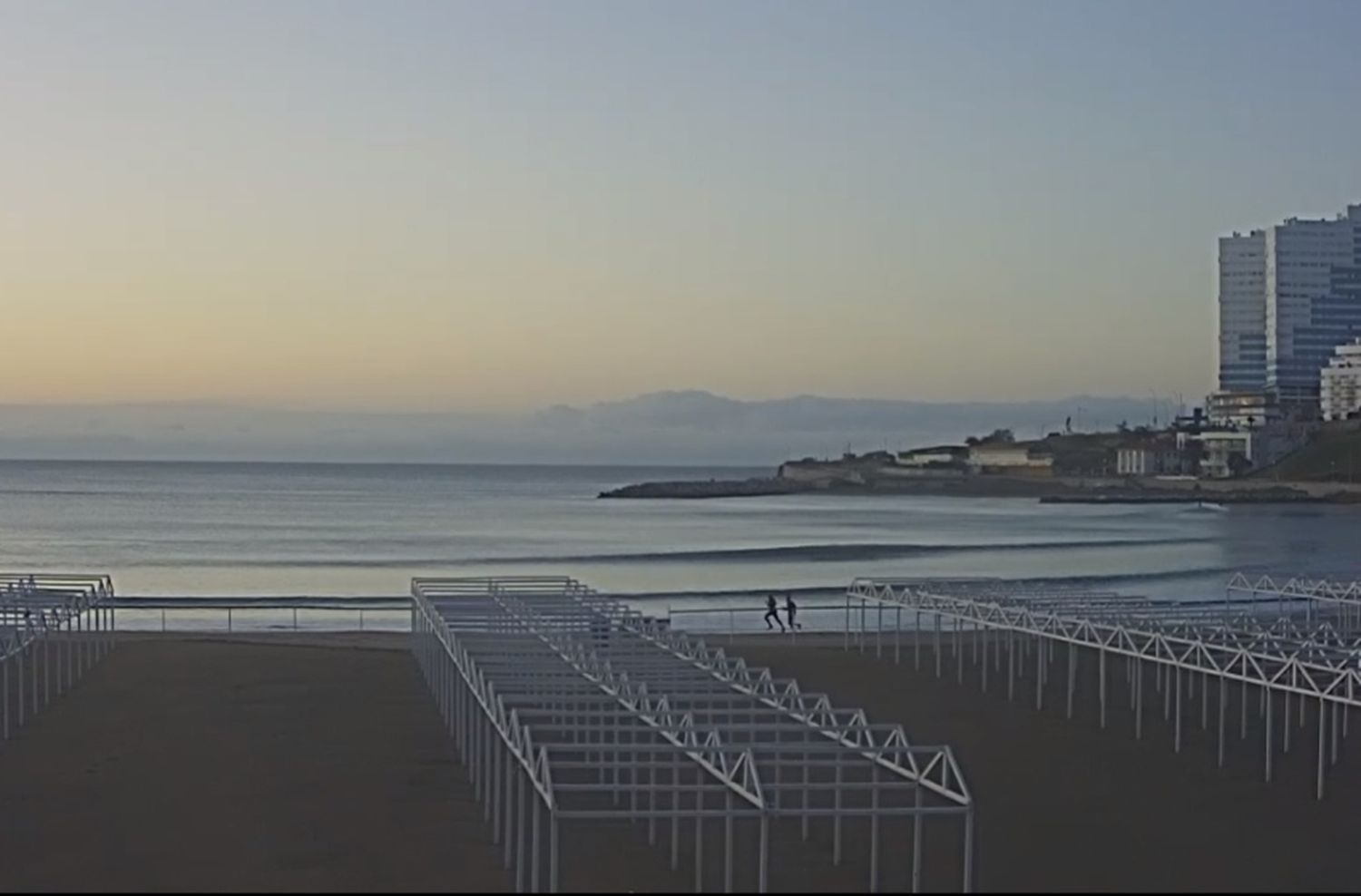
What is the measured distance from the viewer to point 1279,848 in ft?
49.3

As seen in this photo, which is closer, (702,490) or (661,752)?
(661,752)

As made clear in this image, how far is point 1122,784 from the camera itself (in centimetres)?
1797

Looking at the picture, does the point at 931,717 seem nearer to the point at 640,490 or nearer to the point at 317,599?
the point at 317,599

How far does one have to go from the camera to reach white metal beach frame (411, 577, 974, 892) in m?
11.3

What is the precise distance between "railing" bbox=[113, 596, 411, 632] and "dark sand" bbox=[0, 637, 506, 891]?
11.0m

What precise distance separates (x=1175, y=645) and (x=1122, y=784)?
202 inches

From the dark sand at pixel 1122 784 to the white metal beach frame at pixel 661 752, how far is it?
0.83 m

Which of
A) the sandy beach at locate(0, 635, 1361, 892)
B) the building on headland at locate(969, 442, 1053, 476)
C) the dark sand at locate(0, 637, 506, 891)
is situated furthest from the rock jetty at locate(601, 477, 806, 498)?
the sandy beach at locate(0, 635, 1361, 892)

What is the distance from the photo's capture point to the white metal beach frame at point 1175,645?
718 inches

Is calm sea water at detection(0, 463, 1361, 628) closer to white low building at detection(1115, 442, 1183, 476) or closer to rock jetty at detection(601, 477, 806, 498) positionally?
rock jetty at detection(601, 477, 806, 498)

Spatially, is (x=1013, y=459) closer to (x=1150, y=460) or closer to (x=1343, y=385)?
(x=1150, y=460)

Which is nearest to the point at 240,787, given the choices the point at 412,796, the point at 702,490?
the point at 412,796

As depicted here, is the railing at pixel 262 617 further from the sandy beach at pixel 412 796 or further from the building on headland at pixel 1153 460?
the building on headland at pixel 1153 460

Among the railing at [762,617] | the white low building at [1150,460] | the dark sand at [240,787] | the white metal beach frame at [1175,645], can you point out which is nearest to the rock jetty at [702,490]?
the white low building at [1150,460]
